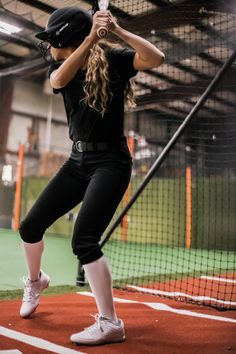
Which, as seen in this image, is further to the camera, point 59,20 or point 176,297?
point 176,297

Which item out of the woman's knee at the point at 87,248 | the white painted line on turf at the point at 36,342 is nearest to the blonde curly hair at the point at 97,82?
the woman's knee at the point at 87,248

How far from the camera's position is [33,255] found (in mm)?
2850

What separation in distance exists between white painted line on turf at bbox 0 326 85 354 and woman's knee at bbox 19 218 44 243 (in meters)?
0.56

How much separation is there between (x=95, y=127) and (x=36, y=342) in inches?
48.1

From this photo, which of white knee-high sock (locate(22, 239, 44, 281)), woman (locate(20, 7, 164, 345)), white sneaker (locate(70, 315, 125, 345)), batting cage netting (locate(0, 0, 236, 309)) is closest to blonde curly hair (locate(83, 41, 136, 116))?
woman (locate(20, 7, 164, 345))

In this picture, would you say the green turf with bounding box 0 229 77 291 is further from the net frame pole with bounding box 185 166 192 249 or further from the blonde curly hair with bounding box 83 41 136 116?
the net frame pole with bounding box 185 166 192 249

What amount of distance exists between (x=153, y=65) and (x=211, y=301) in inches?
89.9

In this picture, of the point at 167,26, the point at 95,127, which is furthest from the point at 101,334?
the point at 167,26

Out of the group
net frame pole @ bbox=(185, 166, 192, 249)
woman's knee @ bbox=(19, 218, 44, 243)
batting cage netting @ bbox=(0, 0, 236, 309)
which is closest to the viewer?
woman's knee @ bbox=(19, 218, 44, 243)

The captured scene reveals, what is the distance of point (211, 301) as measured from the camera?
12.2 ft

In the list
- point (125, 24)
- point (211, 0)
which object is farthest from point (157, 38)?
point (211, 0)

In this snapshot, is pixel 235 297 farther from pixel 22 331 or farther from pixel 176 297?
pixel 22 331

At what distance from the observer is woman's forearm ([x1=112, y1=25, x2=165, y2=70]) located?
2.25 metres

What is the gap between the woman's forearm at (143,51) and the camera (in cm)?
225
